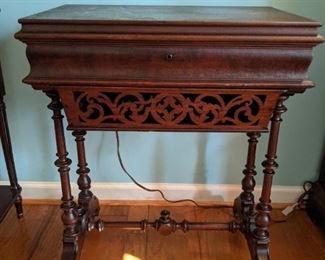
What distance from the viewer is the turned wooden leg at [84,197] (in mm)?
1228

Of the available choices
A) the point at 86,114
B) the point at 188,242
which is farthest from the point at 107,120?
the point at 188,242

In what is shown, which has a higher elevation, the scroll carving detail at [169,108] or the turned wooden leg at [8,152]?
the scroll carving detail at [169,108]

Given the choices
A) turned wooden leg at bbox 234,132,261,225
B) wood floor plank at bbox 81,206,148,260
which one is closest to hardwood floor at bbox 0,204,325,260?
wood floor plank at bbox 81,206,148,260

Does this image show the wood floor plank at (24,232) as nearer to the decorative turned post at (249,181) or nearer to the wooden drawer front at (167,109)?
the wooden drawer front at (167,109)

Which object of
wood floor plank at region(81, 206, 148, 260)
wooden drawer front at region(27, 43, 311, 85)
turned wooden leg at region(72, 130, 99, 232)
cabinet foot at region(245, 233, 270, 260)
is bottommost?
wood floor plank at region(81, 206, 148, 260)

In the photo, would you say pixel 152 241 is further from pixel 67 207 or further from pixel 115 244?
pixel 67 207

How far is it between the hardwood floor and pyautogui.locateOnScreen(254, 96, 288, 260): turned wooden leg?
160 mm

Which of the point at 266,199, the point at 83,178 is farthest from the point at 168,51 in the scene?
the point at 83,178

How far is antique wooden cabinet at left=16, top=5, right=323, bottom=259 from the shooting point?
821mm

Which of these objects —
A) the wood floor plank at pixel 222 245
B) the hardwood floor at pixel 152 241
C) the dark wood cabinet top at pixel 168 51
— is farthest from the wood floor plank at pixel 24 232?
the dark wood cabinet top at pixel 168 51

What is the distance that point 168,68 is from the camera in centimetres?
86

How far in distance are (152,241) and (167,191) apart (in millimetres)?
257

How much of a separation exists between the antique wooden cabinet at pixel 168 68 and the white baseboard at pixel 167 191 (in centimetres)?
64

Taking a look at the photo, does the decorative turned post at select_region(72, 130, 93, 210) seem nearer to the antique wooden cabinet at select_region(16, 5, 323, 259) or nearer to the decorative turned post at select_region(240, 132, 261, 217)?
the antique wooden cabinet at select_region(16, 5, 323, 259)
